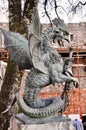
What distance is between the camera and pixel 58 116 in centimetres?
411

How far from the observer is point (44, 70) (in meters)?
4.19

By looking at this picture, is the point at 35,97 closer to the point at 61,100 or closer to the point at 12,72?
the point at 61,100

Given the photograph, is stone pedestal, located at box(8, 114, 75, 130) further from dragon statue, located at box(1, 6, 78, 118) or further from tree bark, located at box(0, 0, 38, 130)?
tree bark, located at box(0, 0, 38, 130)

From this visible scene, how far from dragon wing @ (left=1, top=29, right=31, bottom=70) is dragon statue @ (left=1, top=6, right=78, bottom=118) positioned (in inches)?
2.0

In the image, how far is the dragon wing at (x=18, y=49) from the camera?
4406mm

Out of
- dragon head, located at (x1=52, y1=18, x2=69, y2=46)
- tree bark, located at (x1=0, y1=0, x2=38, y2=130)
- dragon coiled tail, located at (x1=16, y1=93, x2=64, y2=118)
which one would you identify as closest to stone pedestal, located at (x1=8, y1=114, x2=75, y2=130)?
dragon coiled tail, located at (x1=16, y1=93, x2=64, y2=118)

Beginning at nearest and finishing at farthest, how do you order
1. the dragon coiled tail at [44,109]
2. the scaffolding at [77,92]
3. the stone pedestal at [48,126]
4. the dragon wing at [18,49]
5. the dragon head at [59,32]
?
the stone pedestal at [48,126]
the dragon coiled tail at [44,109]
the dragon head at [59,32]
the dragon wing at [18,49]
the scaffolding at [77,92]

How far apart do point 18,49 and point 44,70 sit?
56 centimetres

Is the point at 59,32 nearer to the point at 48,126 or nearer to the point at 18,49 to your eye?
the point at 18,49

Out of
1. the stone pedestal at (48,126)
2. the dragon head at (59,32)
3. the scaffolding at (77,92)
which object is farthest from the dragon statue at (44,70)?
the scaffolding at (77,92)

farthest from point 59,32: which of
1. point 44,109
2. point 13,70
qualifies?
point 13,70

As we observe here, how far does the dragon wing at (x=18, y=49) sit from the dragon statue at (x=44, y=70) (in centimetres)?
5

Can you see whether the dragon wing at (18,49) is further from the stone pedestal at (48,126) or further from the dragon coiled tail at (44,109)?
the stone pedestal at (48,126)

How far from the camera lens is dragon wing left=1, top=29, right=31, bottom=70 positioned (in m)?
4.41
